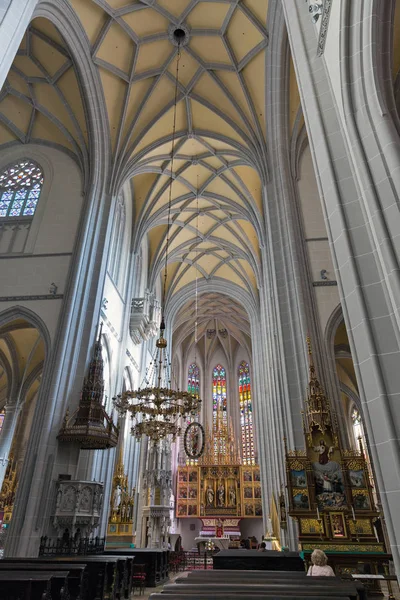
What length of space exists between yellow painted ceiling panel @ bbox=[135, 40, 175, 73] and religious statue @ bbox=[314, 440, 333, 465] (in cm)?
1362

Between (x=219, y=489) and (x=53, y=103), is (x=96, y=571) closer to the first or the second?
(x=53, y=103)

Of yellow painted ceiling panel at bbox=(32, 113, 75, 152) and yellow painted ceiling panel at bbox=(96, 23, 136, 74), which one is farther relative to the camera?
yellow painted ceiling panel at bbox=(32, 113, 75, 152)

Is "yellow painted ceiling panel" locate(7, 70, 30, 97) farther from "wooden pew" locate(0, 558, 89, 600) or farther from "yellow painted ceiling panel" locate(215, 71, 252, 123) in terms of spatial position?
"wooden pew" locate(0, 558, 89, 600)

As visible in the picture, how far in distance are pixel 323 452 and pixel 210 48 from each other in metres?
13.4

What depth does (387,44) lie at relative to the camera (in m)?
4.99

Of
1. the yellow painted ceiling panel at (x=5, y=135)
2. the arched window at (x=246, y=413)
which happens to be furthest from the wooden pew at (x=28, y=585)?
the arched window at (x=246, y=413)

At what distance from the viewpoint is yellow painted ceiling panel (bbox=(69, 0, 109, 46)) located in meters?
12.4

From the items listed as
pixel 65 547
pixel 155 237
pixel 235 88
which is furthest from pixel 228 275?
pixel 65 547

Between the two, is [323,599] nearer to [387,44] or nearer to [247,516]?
[387,44]

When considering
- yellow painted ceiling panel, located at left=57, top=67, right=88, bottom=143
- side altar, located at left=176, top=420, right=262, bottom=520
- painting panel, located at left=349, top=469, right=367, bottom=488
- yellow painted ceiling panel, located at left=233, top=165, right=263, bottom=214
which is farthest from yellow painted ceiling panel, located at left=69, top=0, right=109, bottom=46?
side altar, located at left=176, top=420, right=262, bottom=520

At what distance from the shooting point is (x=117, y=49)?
13.8m

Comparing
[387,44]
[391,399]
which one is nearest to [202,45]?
[387,44]

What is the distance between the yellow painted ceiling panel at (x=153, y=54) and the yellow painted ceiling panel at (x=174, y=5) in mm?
982

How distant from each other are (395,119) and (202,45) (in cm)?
1191
